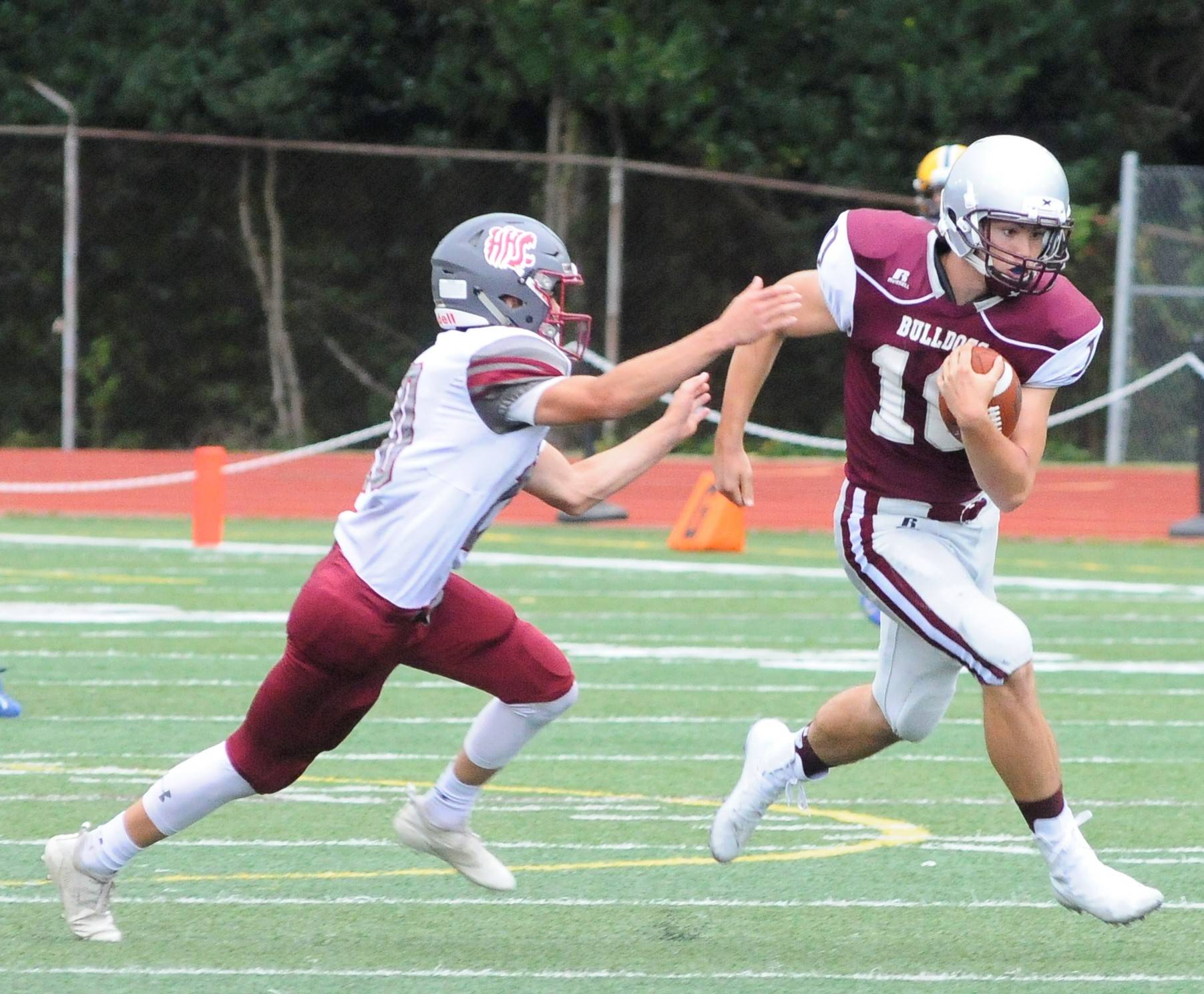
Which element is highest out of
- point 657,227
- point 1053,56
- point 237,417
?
point 1053,56

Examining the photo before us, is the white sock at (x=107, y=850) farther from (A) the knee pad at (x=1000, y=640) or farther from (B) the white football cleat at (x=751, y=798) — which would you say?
(A) the knee pad at (x=1000, y=640)

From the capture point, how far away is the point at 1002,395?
4.92 metres

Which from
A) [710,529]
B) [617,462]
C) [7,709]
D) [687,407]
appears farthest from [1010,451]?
[710,529]

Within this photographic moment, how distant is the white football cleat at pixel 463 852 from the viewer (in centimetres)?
536

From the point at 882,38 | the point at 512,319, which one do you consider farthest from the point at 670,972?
the point at 882,38

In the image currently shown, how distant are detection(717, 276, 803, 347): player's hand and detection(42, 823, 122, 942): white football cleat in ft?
5.95

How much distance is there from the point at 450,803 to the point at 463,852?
0.12 metres

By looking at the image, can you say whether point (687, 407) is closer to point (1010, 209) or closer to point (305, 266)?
point (1010, 209)

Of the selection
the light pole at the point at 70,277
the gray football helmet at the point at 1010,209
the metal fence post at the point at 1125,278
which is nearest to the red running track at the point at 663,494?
the light pole at the point at 70,277

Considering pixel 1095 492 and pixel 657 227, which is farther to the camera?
pixel 657 227

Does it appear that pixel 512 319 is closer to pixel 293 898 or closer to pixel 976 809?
pixel 293 898

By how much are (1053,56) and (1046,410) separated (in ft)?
62.3

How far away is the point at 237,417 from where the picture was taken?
69.1 feet

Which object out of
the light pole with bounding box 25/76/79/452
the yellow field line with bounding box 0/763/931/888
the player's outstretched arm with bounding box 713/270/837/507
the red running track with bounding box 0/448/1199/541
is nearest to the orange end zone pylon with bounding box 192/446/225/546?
the red running track with bounding box 0/448/1199/541
